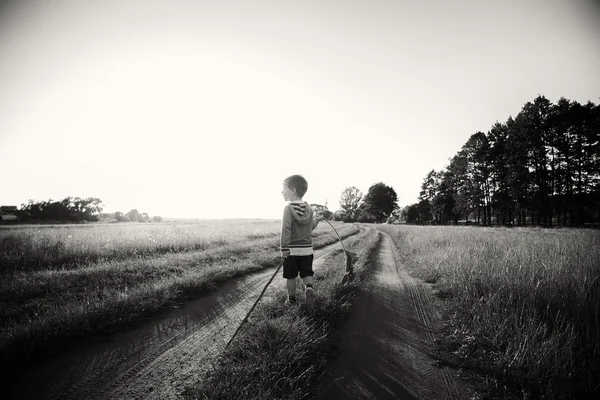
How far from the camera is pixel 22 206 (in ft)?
153

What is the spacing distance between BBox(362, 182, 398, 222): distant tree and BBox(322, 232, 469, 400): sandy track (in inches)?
2803

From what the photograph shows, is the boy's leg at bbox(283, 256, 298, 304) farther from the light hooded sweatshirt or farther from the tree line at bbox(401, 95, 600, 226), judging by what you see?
the tree line at bbox(401, 95, 600, 226)

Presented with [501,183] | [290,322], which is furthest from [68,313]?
[501,183]

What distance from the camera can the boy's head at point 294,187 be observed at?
184 inches

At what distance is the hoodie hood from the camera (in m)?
4.41

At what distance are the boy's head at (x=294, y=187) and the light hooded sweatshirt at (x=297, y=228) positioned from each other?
21cm

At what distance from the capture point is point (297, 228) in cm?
453

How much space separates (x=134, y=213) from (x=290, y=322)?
3517 inches

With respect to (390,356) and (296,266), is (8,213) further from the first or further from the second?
(390,356)

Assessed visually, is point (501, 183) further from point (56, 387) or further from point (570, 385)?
point (56, 387)

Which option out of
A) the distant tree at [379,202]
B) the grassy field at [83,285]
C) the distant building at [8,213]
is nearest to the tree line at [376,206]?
the distant tree at [379,202]

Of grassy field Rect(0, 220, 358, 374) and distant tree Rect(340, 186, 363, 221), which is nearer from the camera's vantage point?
grassy field Rect(0, 220, 358, 374)

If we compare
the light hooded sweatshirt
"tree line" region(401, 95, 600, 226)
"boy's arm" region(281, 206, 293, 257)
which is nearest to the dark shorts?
the light hooded sweatshirt

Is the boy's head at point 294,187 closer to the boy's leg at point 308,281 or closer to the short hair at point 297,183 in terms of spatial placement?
the short hair at point 297,183
